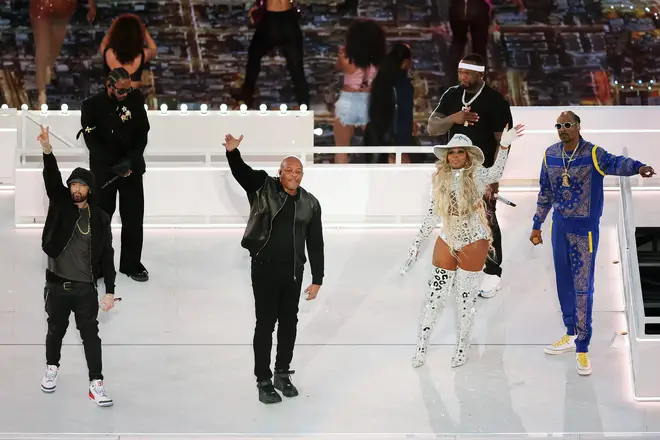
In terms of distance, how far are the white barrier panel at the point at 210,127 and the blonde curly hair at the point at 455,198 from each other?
11.2ft

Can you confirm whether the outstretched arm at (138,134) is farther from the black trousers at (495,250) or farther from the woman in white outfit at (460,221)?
the black trousers at (495,250)

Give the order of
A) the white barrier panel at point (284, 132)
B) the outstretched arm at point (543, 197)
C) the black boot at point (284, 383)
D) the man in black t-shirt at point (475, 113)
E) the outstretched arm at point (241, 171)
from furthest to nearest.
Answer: the white barrier panel at point (284, 132)
the man in black t-shirt at point (475, 113)
the outstretched arm at point (543, 197)
the black boot at point (284, 383)
the outstretched arm at point (241, 171)

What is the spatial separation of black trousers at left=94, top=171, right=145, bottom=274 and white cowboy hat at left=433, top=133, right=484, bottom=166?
2.49 meters

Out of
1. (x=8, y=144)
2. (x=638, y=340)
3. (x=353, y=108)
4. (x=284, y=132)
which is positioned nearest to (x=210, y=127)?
(x=284, y=132)

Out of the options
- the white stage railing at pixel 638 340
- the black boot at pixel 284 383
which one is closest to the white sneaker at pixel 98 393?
the black boot at pixel 284 383

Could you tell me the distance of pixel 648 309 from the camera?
12148 mm

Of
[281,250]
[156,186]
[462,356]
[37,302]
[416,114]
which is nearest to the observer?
[281,250]

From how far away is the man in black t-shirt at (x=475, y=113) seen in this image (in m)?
10.3

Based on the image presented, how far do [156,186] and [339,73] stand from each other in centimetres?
338

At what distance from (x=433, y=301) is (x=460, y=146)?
39.8 inches

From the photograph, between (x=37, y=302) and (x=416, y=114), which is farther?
(x=416, y=114)

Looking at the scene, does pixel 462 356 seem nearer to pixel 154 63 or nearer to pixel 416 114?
pixel 416 114

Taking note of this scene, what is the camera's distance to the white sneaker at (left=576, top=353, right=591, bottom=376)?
972 cm

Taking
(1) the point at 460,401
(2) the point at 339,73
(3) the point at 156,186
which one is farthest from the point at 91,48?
(1) the point at 460,401
